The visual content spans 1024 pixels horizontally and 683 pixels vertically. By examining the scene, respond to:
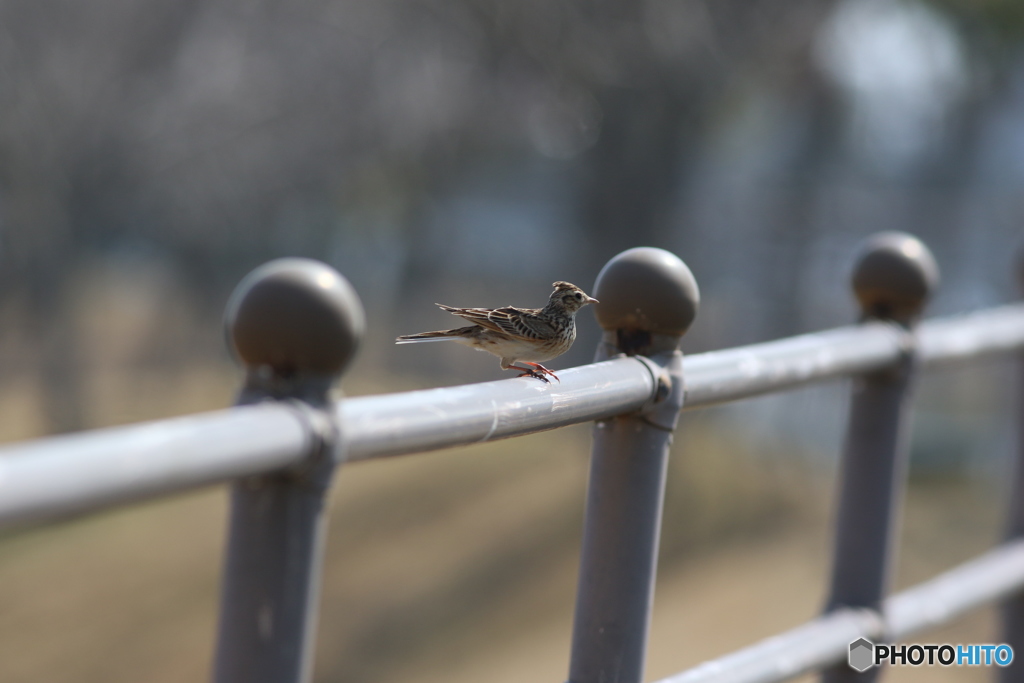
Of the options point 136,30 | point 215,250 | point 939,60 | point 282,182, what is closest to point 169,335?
point 215,250

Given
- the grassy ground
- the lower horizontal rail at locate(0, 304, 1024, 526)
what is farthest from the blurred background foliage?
the lower horizontal rail at locate(0, 304, 1024, 526)

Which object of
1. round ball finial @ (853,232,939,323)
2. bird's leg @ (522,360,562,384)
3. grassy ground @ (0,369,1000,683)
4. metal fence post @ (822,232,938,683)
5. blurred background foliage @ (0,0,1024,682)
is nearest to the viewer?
bird's leg @ (522,360,562,384)

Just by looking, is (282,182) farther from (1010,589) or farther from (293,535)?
(293,535)

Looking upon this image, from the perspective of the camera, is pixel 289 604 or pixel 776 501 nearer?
pixel 289 604

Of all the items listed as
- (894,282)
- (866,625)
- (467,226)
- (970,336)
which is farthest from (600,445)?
(467,226)

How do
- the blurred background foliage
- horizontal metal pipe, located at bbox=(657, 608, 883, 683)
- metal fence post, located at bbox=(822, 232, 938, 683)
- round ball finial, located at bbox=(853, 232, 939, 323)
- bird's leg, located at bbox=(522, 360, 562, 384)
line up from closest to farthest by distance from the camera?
bird's leg, located at bbox=(522, 360, 562, 384) → horizontal metal pipe, located at bbox=(657, 608, 883, 683) → metal fence post, located at bbox=(822, 232, 938, 683) → round ball finial, located at bbox=(853, 232, 939, 323) → the blurred background foliage

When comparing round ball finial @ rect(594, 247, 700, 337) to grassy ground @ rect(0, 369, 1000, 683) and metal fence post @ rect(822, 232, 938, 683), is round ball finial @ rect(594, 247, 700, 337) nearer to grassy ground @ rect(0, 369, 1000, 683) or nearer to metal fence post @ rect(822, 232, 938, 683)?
metal fence post @ rect(822, 232, 938, 683)

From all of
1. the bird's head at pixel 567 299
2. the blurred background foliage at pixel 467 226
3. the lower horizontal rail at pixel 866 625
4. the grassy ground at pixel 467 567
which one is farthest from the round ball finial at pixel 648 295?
the blurred background foliage at pixel 467 226

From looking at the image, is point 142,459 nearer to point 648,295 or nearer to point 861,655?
point 648,295
